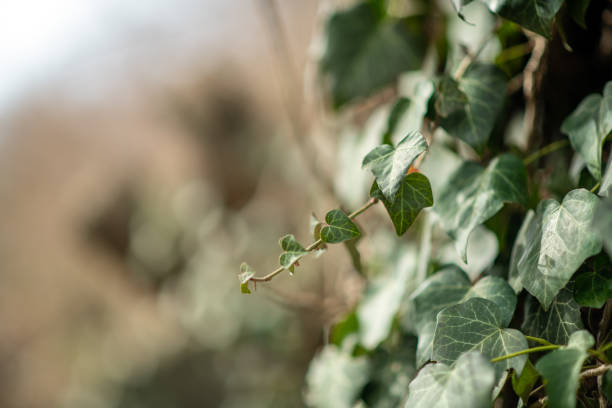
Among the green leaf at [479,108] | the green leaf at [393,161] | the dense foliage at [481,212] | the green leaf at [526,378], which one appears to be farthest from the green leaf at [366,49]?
the green leaf at [526,378]

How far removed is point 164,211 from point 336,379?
1.57 metres

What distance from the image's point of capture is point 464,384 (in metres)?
0.30

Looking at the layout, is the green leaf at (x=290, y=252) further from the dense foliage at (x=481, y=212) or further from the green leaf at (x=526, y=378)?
the green leaf at (x=526, y=378)

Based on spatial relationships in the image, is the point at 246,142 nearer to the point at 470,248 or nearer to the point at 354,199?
the point at 354,199

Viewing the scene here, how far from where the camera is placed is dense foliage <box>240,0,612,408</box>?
33cm

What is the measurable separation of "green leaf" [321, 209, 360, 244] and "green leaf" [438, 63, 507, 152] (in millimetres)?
162

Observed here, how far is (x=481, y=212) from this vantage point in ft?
1.36

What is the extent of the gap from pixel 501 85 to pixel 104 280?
8.44 feet

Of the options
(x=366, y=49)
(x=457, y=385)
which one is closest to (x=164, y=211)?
(x=366, y=49)

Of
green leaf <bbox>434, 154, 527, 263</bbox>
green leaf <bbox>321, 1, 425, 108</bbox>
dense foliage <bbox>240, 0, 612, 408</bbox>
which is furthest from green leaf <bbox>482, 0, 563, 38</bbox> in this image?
green leaf <bbox>321, 1, 425, 108</bbox>

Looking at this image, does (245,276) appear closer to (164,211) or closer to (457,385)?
(457,385)

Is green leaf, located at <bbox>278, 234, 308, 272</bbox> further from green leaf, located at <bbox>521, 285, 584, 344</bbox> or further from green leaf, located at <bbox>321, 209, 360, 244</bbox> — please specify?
green leaf, located at <bbox>521, 285, 584, 344</bbox>

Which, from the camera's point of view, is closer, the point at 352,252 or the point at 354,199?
the point at 352,252

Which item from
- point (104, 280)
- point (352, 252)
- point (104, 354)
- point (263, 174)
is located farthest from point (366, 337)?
point (104, 280)
